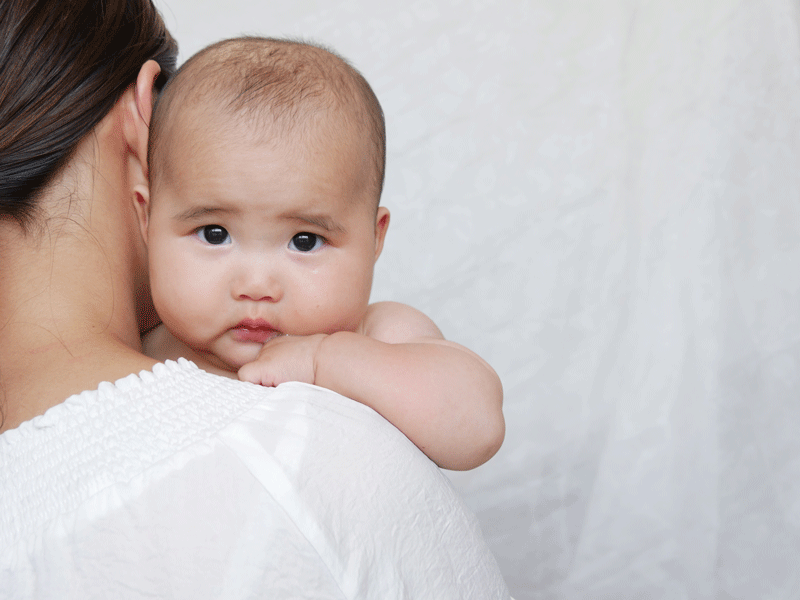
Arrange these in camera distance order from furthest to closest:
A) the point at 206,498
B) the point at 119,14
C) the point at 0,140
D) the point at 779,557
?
the point at 779,557 < the point at 119,14 < the point at 0,140 < the point at 206,498

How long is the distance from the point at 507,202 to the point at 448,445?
1.20 m

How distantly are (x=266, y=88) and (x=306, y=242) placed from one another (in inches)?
7.4

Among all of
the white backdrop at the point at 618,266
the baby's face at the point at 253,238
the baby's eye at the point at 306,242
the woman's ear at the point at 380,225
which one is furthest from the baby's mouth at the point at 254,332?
the white backdrop at the point at 618,266

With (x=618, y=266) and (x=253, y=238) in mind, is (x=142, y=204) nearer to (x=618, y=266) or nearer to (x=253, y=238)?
(x=253, y=238)

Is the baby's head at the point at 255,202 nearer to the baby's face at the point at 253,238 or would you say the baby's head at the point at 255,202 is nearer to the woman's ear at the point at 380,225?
the baby's face at the point at 253,238

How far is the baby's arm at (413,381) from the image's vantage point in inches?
31.0

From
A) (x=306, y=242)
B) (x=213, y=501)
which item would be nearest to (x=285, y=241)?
(x=306, y=242)

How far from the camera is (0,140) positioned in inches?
29.0

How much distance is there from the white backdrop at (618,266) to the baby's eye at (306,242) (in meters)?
0.96

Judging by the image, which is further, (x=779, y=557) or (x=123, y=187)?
(x=779, y=557)

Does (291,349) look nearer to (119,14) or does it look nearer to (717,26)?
(119,14)

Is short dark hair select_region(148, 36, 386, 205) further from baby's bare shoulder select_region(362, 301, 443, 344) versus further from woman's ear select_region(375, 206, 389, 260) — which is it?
baby's bare shoulder select_region(362, 301, 443, 344)

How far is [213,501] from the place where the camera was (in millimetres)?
597

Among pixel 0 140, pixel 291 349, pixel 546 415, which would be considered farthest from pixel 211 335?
pixel 546 415
